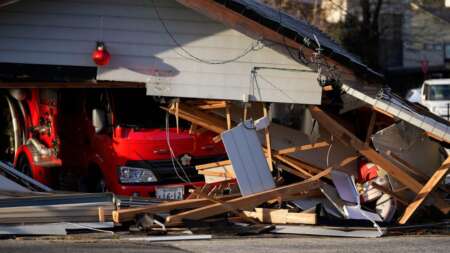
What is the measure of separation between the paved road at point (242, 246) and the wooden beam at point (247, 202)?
0.65 m

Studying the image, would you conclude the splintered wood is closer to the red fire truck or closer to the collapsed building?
the collapsed building

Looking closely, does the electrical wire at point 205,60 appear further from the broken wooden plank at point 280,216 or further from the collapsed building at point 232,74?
the broken wooden plank at point 280,216

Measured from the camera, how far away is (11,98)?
46.7 feet

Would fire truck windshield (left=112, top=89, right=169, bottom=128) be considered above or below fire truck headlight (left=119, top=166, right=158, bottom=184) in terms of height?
above

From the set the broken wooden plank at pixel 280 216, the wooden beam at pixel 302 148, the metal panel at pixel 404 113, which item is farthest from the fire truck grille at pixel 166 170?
the metal panel at pixel 404 113

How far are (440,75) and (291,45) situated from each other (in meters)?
31.8

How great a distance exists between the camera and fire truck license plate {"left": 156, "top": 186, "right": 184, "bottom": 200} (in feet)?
37.2

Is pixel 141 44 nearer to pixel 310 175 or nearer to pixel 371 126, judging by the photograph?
pixel 310 175

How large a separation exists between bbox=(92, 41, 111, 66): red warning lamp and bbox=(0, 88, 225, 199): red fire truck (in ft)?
3.21

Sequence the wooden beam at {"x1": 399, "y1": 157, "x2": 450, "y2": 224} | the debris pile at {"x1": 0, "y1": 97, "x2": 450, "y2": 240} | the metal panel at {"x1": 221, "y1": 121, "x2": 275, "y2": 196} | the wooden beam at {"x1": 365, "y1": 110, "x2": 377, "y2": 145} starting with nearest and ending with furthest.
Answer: the debris pile at {"x1": 0, "y1": 97, "x2": 450, "y2": 240}, the metal panel at {"x1": 221, "y1": 121, "x2": 275, "y2": 196}, the wooden beam at {"x1": 399, "y1": 157, "x2": 450, "y2": 224}, the wooden beam at {"x1": 365, "y1": 110, "x2": 377, "y2": 145}

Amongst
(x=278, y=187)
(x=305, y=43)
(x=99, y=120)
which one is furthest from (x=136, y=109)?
(x=305, y=43)

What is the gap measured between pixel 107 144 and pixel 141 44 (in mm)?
1703

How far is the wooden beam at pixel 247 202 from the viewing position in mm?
9934

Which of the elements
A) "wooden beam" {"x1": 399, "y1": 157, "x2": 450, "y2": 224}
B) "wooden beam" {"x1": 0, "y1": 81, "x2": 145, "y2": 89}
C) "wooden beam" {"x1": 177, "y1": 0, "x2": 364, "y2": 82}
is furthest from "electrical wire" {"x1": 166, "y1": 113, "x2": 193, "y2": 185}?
"wooden beam" {"x1": 399, "y1": 157, "x2": 450, "y2": 224}
